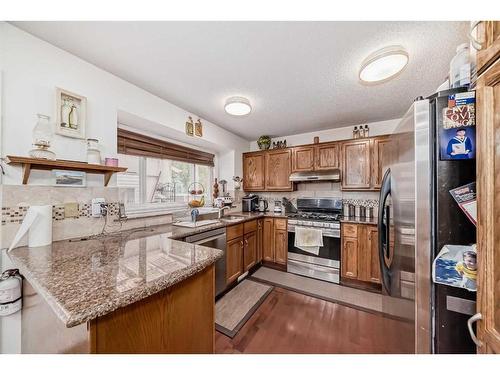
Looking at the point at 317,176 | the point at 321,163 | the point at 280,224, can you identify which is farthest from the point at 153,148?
the point at 321,163

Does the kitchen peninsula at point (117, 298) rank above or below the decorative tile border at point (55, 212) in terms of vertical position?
below

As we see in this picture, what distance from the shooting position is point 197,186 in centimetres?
298

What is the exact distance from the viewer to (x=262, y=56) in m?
1.38

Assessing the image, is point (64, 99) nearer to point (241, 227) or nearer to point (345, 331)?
point (241, 227)

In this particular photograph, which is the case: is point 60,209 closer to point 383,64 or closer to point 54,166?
point 54,166

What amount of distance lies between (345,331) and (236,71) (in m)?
2.47

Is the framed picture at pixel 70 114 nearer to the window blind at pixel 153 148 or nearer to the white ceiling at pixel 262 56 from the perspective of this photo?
the white ceiling at pixel 262 56

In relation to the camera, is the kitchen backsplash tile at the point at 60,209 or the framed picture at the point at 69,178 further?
the framed picture at the point at 69,178

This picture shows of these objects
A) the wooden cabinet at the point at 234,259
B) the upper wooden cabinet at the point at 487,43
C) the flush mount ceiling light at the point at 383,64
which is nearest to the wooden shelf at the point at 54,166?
the wooden cabinet at the point at 234,259

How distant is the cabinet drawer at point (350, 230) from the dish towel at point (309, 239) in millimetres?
297

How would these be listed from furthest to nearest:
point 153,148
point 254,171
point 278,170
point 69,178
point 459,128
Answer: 1. point 254,171
2. point 278,170
3. point 153,148
4. point 69,178
5. point 459,128

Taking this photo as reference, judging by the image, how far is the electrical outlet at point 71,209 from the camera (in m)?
1.31

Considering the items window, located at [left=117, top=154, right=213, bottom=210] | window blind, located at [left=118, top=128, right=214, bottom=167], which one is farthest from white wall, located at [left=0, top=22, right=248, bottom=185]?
window, located at [left=117, top=154, right=213, bottom=210]

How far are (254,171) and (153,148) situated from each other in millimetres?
1808
